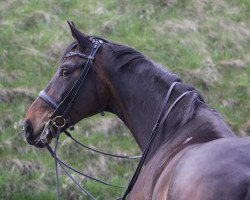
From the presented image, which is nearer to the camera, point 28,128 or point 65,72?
point 65,72

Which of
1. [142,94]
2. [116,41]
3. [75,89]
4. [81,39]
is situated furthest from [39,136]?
[116,41]

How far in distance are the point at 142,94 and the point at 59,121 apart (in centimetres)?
79

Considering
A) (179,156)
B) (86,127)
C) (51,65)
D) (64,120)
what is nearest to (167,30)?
(51,65)

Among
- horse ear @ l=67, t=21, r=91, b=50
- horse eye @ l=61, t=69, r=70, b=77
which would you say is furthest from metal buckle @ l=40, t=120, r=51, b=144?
horse ear @ l=67, t=21, r=91, b=50

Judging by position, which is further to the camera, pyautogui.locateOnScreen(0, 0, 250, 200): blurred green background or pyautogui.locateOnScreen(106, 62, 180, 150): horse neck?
pyautogui.locateOnScreen(0, 0, 250, 200): blurred green background

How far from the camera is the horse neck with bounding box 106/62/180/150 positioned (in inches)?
189

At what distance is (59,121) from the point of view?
17.3 ft

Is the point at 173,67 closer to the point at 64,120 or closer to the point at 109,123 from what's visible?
the point at 109,123

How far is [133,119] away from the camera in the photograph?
5.03 m

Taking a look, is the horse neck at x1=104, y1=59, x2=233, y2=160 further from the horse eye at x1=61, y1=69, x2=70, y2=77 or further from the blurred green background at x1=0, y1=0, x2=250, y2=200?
the blurred green background at x1=0, y1=0, x2=250, y2=200

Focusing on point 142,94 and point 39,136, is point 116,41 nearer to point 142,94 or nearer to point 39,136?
point 39,136

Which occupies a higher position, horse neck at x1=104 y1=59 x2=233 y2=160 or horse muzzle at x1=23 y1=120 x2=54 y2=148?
horse neck at x1=104 y1=59 x2=233 y2=160

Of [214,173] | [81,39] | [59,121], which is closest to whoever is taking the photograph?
[214,173]

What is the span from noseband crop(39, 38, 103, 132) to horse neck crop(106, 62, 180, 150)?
242 millimetres
